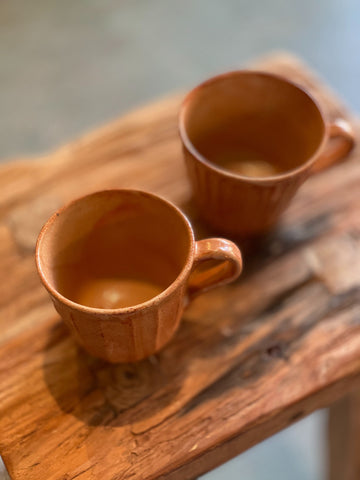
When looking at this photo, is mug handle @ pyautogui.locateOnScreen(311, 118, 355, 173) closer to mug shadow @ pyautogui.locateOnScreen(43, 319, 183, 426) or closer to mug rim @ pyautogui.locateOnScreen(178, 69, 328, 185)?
mug rim @ pyautogui.locateOnScreen(178, 69, 328, 185)

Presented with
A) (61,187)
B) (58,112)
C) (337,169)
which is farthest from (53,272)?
(58,112)

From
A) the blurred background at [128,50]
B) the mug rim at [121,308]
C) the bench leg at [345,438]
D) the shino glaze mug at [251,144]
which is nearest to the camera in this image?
the mug rim at [121,308]

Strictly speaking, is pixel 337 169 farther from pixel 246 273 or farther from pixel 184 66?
pixel 184 66

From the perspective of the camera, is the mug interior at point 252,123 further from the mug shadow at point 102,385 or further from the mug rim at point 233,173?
the mug shadow at point 102,385

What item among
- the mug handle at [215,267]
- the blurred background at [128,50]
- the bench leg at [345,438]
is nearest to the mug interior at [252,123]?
the mug handle at [215,267]

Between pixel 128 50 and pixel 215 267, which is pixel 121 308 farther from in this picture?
pixel 128 50
